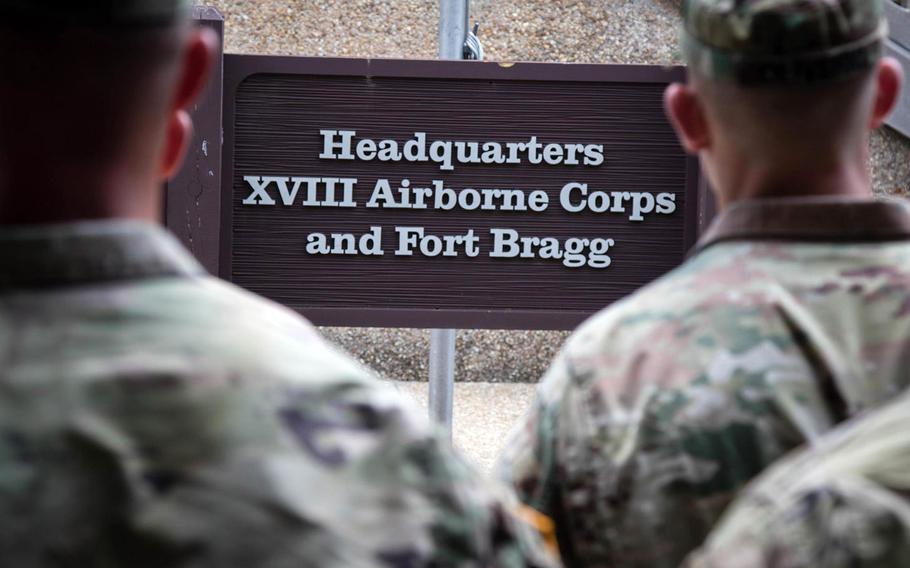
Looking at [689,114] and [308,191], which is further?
[308,191]

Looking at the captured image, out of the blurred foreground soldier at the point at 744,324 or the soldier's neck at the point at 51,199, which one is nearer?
the soldier's neck at the point at 51,199

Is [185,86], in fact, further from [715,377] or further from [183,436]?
[715,377]

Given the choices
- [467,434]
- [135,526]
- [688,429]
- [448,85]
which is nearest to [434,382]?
[448,85]

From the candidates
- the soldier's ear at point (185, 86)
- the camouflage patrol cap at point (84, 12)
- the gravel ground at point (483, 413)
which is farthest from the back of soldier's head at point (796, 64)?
the gravel ground at point (483, 413)

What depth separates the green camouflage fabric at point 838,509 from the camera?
0.72m

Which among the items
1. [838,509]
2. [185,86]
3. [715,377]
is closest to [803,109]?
[715,377]

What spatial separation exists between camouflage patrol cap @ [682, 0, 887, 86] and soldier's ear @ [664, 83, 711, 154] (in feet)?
0.20

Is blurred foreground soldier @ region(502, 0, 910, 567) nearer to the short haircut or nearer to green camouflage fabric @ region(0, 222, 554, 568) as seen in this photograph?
the short haircut

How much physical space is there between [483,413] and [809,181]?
5463 millimetres

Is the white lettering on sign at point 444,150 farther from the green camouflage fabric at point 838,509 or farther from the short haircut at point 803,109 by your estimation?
the green camouflage fabric at point 838,509

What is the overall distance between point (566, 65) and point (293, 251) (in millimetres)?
969

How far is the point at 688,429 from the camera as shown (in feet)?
4.70

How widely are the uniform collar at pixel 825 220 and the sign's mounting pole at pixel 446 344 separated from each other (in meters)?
2.63

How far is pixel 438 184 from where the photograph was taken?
3896mm
